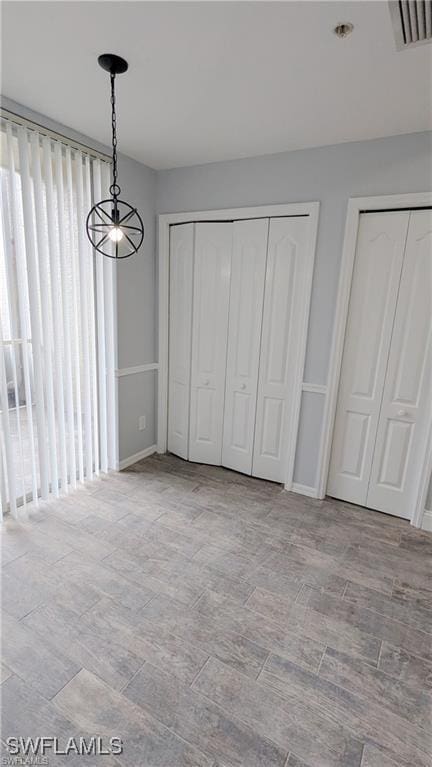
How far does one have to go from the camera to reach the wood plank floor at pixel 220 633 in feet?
4.39

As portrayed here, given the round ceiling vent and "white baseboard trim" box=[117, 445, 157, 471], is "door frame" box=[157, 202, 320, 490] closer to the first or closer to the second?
"white baseboard trim" box=[117, 445, 157, 471]

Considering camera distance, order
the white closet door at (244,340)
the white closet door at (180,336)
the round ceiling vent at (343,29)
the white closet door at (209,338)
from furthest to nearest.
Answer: the white closet door at (180,336) < the white closet door at (209,338) < the white closet door at (244,340) < the round ceiling vent at (343,29)

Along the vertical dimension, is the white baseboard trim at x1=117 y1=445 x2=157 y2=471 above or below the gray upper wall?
below

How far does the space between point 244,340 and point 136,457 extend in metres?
1.58

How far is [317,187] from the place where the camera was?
264 centimetres

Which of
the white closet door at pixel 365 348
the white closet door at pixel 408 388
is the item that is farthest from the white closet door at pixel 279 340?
the white closet door at pixel 408 388

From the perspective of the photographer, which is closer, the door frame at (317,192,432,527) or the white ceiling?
the white ceiling

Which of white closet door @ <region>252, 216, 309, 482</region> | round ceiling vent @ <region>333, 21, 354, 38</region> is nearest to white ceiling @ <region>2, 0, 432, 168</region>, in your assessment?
round ceiling vent @ <region>333, 21, 354, 38</region>

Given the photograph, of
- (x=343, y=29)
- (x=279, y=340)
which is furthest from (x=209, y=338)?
(x=343, y=29)

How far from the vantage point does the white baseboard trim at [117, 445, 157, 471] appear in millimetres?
3381

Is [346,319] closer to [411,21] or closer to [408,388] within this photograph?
[408,388]

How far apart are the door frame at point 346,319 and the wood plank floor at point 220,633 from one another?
34 cm

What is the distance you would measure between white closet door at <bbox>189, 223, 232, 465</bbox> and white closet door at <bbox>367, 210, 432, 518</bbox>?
4.55 ft

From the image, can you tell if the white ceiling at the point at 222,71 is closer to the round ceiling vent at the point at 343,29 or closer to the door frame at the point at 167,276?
the round ceiling vent at the point at 343,29
